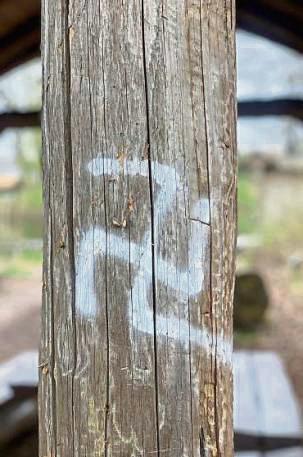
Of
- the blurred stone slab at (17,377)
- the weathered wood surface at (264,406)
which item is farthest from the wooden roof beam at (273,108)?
the blurred stone slab at (17,377)

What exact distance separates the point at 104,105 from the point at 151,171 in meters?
0.15

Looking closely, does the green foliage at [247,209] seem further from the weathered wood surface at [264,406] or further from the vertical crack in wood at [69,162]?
the vertical crack in wood at [69,162]

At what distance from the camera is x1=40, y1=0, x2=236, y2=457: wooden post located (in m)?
1.07

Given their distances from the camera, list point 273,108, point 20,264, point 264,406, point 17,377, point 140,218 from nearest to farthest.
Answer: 1. point 140,218
2. point 264,406
3. point 17,377
4. point 273,108
5. point 20,264

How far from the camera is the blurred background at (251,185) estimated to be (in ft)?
15.7

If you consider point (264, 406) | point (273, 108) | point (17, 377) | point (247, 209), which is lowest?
point (264, 406)

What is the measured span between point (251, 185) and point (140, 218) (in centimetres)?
1569

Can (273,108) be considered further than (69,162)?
Yes

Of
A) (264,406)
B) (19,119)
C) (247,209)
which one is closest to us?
(264,406)

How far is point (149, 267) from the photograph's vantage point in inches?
42.7

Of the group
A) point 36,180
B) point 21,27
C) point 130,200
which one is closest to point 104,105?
point 130,200

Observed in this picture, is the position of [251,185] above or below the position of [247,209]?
above

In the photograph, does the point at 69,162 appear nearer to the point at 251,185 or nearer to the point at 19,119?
the point at 19,119

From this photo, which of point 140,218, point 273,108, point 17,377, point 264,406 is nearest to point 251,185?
point 273,108
